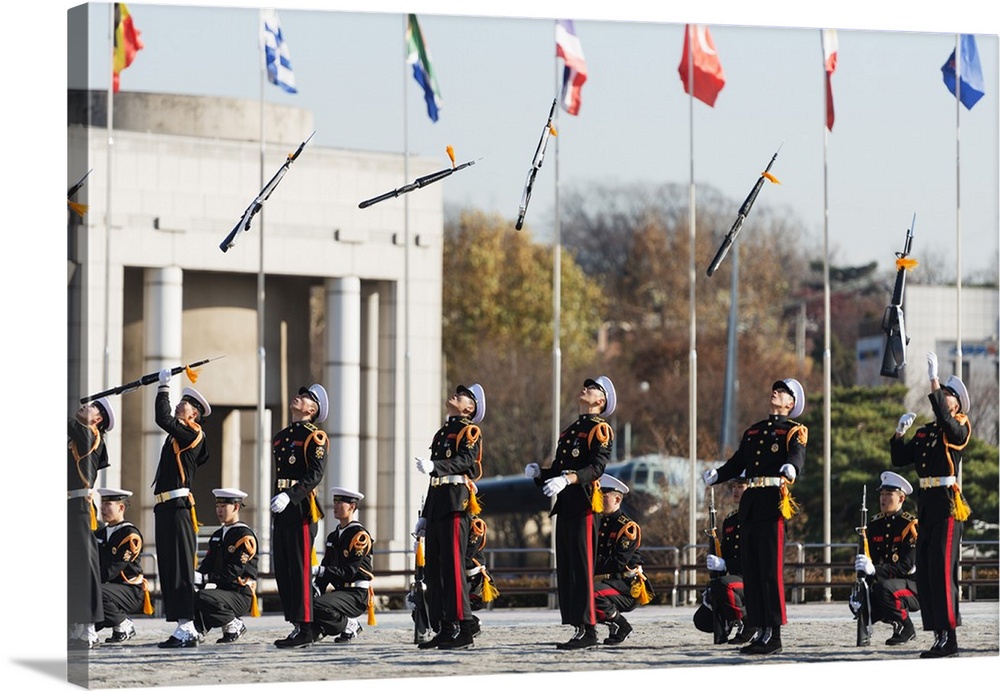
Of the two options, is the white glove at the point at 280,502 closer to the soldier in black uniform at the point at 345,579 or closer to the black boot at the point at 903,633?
the soldier in black uniform at the point at 345,579

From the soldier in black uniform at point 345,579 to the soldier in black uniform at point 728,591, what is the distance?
2.65m

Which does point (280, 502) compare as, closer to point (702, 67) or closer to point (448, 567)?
point (448, 567)

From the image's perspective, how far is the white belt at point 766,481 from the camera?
15875 millimetres

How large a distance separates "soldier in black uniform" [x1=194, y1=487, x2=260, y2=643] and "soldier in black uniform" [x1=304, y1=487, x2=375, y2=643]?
0.58 m

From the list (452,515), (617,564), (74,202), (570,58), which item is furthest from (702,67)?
(74,202)

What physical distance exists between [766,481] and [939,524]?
130 centimetres

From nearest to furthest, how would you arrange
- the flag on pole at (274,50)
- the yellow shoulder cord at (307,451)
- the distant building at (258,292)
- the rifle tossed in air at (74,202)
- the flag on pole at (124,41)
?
the rifle tossed in air at (74,202) < the yellow shoulder cord at (307,451) < the flag on pole at (124,41) < the flag on pole at (274,50) < the distant building at (258,292)

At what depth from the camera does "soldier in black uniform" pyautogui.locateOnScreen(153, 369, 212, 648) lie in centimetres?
1606

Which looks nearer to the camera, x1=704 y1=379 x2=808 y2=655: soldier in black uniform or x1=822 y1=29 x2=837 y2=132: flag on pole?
x1=704 y1=379 x2=808 y2=655: soldier in black uniform

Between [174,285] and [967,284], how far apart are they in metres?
22.1

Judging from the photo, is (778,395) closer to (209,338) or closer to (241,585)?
(241,585)

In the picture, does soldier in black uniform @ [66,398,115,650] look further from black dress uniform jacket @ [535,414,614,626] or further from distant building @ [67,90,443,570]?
distant building @ [67,90,443,570]

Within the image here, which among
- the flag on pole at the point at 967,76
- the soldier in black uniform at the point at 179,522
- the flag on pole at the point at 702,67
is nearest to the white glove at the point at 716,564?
the soldier in black uniform at the point at 179,522

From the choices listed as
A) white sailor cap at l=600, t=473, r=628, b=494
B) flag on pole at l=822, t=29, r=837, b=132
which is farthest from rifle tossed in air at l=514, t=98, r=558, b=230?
flag on pole at l=822, t=29, r=837, b=132
